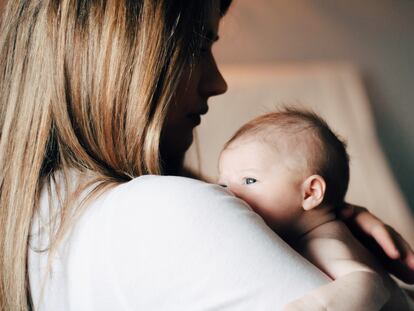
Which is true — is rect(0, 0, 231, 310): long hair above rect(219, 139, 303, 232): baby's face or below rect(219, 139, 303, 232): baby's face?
above

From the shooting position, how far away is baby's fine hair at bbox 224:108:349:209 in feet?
3.00

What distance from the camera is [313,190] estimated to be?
0.90 m

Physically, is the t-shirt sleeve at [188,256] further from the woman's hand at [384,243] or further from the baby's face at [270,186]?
the woman's hand at [384,243]

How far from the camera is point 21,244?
2.29 feet

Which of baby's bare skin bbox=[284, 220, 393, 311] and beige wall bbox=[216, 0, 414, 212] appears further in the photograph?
beige wall bbox=[216, 0, 414, 212]

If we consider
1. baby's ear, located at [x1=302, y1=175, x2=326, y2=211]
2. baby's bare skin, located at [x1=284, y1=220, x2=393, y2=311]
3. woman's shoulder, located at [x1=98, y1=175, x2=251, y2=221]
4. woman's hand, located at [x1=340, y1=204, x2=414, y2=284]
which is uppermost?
woman's shoulder, located at [x1=98, y1=175, x2=251, y2=221]

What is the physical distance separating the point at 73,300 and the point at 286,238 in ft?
1.36

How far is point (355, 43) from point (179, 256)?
86.5 inches

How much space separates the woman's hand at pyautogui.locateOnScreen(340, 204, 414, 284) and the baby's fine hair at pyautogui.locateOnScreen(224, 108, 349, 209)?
0.18 ft

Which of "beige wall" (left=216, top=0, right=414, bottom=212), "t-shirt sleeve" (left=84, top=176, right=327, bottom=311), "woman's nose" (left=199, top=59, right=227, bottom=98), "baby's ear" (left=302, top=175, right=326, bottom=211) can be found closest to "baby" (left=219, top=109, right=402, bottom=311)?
"baby's ear" (left=302, top=175, right=326, bottom=211)

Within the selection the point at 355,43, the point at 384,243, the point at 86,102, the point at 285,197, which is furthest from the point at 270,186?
the point at 355,43

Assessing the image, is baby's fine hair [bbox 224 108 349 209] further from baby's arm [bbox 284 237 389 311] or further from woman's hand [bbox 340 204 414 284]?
baby's arm [bbox 284 237 389 311]

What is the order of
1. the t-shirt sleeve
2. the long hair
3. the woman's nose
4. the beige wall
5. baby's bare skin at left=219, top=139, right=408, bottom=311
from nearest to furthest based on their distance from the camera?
the t-shirt sleeve
the long hair
baby's bare skin at left=219, top=139, right=408, bottom=311
the woman's nose
the beige wall

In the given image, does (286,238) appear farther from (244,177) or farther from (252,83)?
(252,83)
